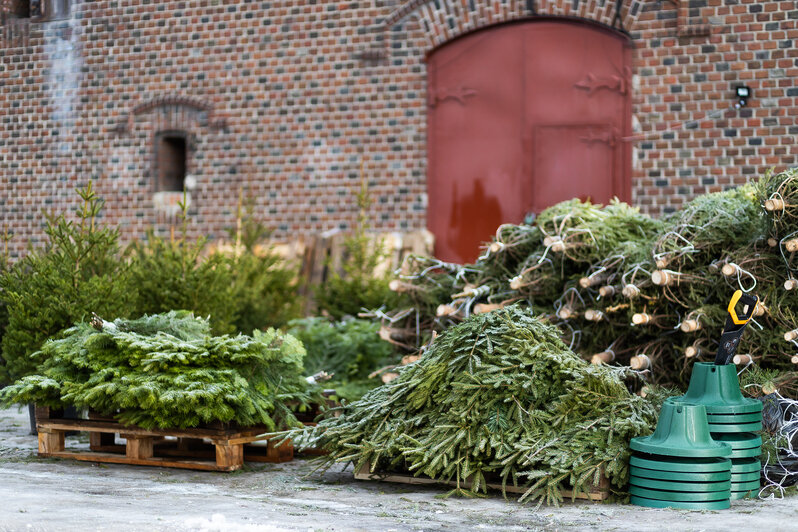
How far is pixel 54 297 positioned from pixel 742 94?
23.0 ft

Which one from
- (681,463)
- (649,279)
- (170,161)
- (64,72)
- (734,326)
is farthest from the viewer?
(64,72)

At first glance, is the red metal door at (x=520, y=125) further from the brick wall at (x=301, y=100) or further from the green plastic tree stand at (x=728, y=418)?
the green plastic tree stand at (x=728, y=418)

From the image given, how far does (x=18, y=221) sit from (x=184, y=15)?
12.0ft

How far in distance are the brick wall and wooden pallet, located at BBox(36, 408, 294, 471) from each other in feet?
17.5

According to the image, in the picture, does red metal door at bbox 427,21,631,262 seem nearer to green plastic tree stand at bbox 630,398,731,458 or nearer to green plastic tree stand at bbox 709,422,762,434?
green plastic tree stand at bbox 709,422,762,434

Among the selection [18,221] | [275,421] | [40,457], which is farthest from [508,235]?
[18,221]

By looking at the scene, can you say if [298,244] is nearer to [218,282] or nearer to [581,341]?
[218,282]

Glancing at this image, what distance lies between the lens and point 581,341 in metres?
6.65

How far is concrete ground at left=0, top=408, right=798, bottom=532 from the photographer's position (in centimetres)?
438

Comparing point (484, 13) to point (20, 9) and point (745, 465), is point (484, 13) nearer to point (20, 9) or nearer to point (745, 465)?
point (20, 9)

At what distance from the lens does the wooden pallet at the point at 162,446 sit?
5.88m

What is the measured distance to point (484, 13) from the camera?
1094cm

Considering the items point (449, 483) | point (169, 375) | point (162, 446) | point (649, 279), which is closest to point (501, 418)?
point (449, 483)

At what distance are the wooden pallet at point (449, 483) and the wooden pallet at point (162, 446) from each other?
69 centimetres
